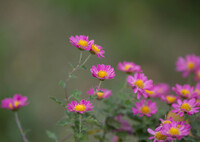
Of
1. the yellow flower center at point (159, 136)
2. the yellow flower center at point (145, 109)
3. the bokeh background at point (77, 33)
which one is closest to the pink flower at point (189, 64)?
the yellow flower center at point (145, 109)

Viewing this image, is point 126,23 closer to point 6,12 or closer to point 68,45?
point 68,45

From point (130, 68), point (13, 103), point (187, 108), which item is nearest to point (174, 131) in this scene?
point (187, 108)

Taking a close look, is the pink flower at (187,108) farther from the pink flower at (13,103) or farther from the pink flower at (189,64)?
the pink flower at (13,103)

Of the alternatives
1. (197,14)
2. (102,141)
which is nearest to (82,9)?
(197,14)

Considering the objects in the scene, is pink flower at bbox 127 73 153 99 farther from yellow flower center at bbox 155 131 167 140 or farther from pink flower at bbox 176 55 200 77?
pink flower at bbox 176 55 200 77

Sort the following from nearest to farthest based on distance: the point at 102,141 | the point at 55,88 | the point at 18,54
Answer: the point at 102,141, the point at 55,88, the point at 18,54

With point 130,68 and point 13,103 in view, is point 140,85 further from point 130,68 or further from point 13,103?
point 13,103
